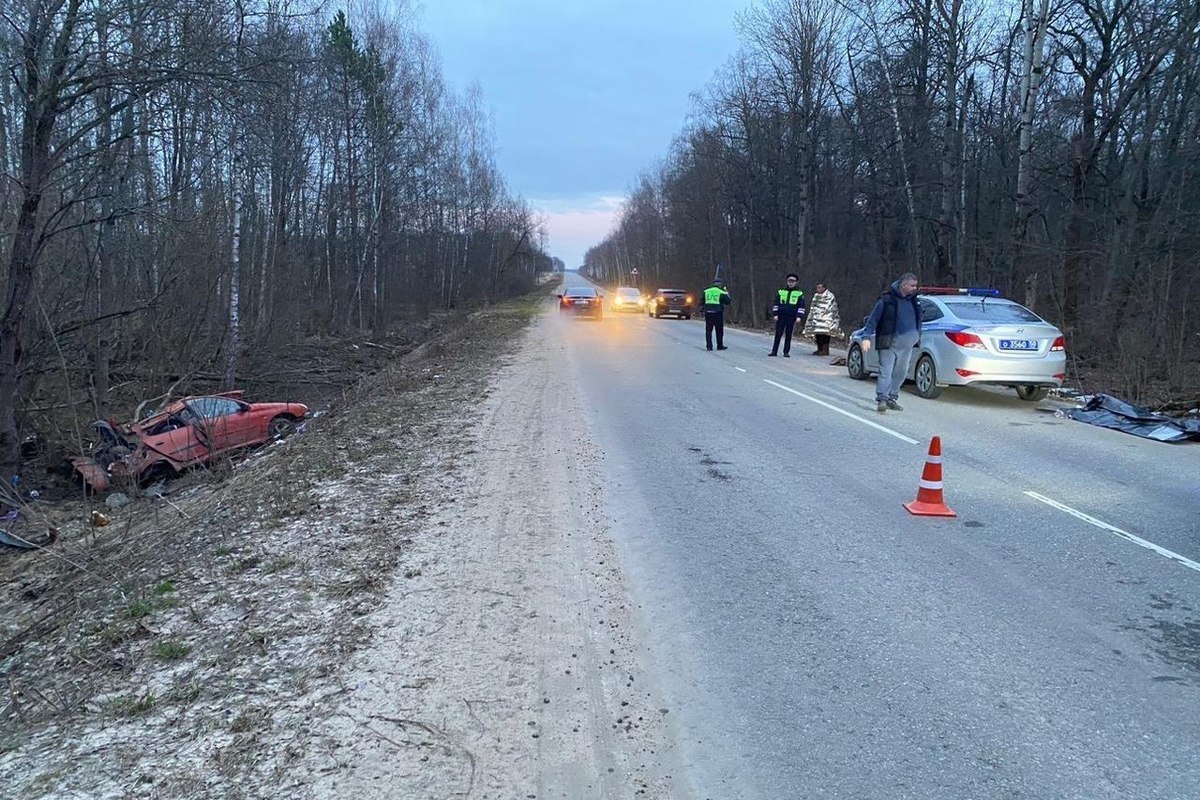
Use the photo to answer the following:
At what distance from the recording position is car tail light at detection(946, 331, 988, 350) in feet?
36.3

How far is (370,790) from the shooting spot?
8.84ft

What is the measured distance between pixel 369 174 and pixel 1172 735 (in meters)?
30.8

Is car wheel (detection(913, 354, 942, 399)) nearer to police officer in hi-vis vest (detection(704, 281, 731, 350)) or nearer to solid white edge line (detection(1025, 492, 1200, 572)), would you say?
solid white edge line (detection(1025, 492, 1200, 572))

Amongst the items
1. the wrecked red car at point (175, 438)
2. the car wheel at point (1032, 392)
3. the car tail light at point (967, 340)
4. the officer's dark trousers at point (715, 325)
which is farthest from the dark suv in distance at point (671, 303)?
the car tail light at point (967, 340)

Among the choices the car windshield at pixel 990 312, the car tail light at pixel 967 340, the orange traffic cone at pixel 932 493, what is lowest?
the orange traffic cone at pixel 932 493

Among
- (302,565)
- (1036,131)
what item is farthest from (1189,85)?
(302,565)

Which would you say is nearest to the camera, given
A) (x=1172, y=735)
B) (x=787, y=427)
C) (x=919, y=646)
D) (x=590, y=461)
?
(x=1172, y=735)

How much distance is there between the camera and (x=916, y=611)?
4.23 metres

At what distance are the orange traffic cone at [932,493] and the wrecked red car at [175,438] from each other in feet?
32.9

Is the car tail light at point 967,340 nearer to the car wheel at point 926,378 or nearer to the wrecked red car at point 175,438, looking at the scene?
the car wheel at point 926,378

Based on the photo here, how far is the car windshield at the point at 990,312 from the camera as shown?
11.4m

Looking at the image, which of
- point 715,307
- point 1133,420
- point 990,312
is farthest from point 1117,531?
point 715,307

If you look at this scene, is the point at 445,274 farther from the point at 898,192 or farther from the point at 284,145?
the point at 898,192

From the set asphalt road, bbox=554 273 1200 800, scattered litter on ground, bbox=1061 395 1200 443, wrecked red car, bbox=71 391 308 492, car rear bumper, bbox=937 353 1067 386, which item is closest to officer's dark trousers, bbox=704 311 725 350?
car rear bumper, bbox=937 353 1067 386
